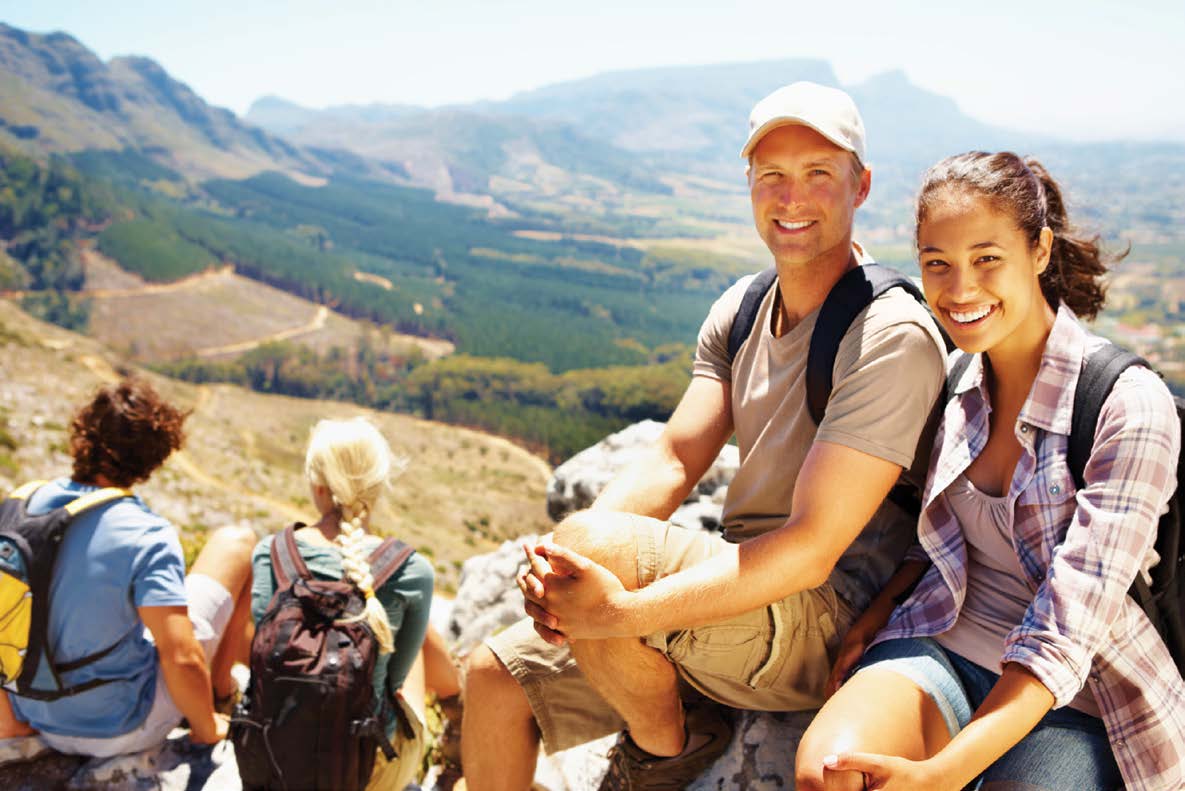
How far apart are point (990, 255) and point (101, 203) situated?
15678cm

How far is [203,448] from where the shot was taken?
3709 centimetres

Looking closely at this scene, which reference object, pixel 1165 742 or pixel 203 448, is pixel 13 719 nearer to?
pixel 1165 742

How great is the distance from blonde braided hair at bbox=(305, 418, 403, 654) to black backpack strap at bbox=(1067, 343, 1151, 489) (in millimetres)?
2174

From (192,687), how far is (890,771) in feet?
7.71

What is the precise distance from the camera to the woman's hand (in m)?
1.75

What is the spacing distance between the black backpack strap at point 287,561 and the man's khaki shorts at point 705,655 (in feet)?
2.42

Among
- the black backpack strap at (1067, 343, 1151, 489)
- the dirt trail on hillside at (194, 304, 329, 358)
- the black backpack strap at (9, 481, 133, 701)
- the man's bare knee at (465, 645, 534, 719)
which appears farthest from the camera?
the dirt trail on hillside at (194, 304, 329, 358)

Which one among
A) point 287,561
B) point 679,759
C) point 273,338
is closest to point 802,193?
point 679,759

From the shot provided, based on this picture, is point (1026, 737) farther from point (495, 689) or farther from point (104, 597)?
Answer: point (104, 597)

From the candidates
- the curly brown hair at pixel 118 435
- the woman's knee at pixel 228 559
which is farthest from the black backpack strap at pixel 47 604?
the woman's knee at pixel 228 559

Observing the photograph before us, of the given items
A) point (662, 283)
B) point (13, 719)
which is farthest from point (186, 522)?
point (662, 283)

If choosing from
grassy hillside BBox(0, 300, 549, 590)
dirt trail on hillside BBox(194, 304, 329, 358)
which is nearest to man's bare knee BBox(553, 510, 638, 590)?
grassy hillside BBox(0, 300, 549, 590)

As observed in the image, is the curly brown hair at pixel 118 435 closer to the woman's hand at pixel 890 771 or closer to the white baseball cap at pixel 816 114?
the white baseball cap at pixel 816 114

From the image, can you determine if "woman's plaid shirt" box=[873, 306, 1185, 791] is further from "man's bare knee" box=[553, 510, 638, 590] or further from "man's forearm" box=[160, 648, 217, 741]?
"man's forearm" box=[160, 648, 217, 741]
